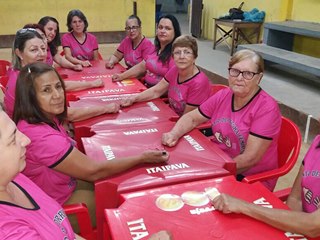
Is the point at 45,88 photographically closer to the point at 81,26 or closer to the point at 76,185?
the point at 76,185

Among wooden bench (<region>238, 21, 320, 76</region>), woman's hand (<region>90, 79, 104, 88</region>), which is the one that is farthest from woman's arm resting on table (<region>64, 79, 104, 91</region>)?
wooden bench (<region>238, 21, 320, 76</region>)

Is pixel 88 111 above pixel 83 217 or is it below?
above

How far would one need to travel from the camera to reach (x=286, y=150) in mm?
1969

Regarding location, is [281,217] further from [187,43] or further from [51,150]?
[187,43]

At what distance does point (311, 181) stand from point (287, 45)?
4.52 m

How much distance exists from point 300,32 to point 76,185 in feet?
13.3

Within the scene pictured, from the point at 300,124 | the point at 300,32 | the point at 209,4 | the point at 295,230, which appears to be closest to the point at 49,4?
the point at 209,4

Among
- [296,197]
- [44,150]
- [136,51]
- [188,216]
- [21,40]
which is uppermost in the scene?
[21,40]

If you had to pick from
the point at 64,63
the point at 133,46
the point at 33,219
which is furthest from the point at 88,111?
the point at 133,46

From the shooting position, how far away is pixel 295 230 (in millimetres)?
1187

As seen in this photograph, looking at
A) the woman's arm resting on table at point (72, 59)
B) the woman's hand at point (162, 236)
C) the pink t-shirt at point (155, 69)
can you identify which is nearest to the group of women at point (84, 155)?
the woman's hand at point (162, 236)

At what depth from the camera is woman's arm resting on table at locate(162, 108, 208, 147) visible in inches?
71.4

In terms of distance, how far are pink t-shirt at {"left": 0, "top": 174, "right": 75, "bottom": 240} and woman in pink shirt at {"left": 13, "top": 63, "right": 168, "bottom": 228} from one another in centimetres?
37

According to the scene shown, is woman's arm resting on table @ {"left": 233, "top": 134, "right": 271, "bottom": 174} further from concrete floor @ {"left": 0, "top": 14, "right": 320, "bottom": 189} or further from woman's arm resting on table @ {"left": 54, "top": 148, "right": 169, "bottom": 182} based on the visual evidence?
concrete floor @ {"left": 0, "top": 14, "right": 320, "bottom": 189}
